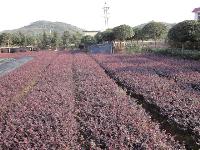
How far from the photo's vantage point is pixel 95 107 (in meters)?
9.29

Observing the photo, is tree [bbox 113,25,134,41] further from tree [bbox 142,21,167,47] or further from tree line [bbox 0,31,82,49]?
tree line [bbox 0,31,82,49]

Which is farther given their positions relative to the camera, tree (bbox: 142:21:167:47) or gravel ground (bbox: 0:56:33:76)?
tree (bbox: 142:21:167:47)

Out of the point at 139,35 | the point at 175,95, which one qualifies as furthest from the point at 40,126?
the point at 139,35

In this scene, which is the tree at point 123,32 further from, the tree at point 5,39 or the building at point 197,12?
the tree at point 5,39

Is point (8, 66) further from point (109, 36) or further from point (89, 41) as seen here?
point (89, 41)

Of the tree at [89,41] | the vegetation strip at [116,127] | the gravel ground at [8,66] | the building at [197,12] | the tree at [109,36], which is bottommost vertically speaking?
the gravel ground at [8,66]

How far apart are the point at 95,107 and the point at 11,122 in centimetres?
230

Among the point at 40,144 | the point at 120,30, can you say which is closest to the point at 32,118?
the point at 40,144

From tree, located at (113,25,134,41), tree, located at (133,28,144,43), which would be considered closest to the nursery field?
tree, located at (133,28,144,43)

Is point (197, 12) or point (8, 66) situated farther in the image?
point (197, 12)

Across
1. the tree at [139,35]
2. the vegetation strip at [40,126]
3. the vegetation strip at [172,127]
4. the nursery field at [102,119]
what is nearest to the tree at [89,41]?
the tree at [139,35]

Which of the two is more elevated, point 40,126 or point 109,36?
point 109,36

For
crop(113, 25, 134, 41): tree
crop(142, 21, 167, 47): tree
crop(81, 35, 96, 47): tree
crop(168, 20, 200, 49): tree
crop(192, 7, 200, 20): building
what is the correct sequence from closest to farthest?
crop(168, 20, 200, 49): tree
crop(142, 21, 167, 47): tree
crop(113, 25, 134, 41): tree
crop(192, 7, 200, 20): building
crop(81, 35, 96, 47): tree

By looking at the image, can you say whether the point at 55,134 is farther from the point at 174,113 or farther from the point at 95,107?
the point at 174,113
